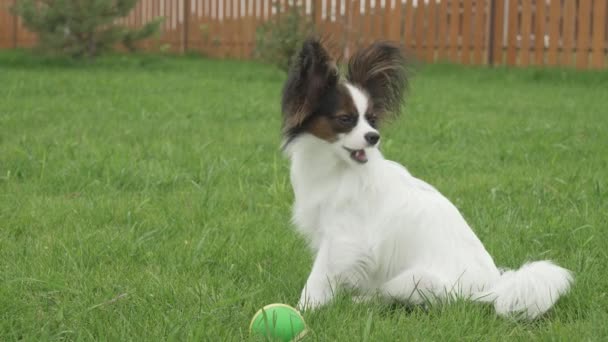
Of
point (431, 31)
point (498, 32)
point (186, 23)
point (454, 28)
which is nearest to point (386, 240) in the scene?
point (498, 32)

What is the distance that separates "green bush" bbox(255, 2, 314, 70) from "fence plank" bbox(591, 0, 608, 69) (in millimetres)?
4448

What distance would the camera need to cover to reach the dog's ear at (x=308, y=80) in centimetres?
297

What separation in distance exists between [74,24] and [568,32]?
26.5 feet

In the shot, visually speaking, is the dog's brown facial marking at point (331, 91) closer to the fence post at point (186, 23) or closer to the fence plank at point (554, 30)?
the fence plank at point (554, 30)

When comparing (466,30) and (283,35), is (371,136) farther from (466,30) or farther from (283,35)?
(466,30)

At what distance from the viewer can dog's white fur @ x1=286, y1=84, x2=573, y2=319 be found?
2.86 m

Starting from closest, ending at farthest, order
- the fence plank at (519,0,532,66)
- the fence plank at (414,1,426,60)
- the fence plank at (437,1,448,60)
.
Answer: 1. the fence plank at (519,0,532,66)
2. the fence plank at (437,1,448,60)
3. the fence plank at (414,1,426,60)

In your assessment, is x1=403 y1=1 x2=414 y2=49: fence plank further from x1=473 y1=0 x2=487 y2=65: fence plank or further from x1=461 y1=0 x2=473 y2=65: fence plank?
x1=473 y1=0 x2=487 y2=65: fence plank

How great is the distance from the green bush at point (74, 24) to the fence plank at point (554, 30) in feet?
23.6

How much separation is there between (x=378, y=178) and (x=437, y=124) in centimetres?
412

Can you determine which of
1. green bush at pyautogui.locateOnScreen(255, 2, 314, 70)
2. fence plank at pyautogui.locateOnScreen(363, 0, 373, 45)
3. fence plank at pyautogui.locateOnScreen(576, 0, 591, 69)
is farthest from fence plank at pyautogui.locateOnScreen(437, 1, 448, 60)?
green bush at pyautogui.locateOnScreen(255, 2, 314, 70)

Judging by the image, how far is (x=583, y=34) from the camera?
1244 centimetres

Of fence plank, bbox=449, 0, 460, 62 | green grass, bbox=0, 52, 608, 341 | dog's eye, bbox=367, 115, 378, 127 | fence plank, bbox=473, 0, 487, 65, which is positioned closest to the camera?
green grass, bbox=0, 52, 608, 341

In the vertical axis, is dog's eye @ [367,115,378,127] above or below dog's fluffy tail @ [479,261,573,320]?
above
